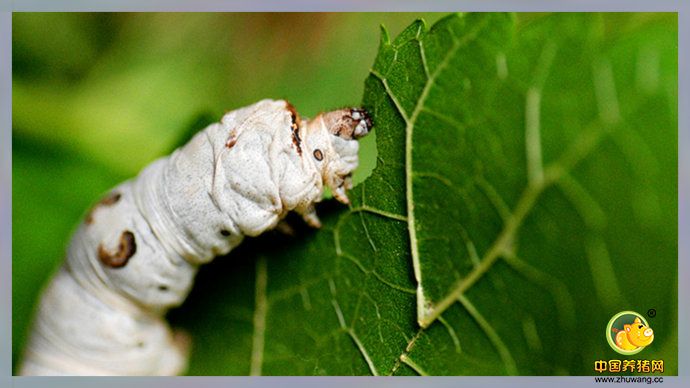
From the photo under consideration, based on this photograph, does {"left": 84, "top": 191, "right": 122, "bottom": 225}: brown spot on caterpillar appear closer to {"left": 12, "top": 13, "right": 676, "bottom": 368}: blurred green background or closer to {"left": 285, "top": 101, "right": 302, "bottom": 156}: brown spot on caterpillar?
{"left": 12, "top": 13, "right": 676, "bottom": 368}: blurred green background

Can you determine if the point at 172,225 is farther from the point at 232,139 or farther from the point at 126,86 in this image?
the point at 126,86

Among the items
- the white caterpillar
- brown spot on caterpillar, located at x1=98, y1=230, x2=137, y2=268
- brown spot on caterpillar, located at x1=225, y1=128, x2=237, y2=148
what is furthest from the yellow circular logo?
brown spot on caterpillar, located at x1=98, y1=230, x2=137, y2=268

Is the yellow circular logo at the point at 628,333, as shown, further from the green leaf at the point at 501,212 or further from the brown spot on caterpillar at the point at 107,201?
the brown spot on caterpillar at the point at 107,201

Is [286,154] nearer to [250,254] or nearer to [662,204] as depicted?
[250,254]

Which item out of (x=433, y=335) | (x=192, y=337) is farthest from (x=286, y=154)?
(x=192, y=337)

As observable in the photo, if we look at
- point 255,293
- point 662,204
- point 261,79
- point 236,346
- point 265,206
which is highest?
point 261,79

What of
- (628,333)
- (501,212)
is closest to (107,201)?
(501,212)
